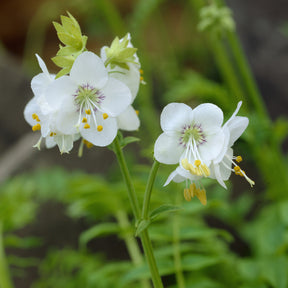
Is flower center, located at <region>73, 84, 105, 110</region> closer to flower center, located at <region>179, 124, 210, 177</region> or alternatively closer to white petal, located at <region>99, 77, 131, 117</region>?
white petal, located at <region>99, 77, 131, 117</region>

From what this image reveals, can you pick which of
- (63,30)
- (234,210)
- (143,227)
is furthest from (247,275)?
(63,30)

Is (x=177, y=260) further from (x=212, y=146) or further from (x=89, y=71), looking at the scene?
(x=89, y=71)

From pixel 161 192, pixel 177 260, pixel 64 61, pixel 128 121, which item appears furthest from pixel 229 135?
pixel 161 192

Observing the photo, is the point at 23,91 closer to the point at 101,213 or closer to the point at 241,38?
the point at 241,38

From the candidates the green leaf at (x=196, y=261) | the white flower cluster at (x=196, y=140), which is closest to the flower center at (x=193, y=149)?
Result: the white flower cluster at (x=196, y=140)

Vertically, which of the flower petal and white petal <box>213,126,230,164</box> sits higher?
the flower petal

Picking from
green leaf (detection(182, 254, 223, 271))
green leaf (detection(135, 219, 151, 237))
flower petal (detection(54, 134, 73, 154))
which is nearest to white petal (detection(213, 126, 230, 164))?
green leaf (detection(135, 219, 151, 237))
